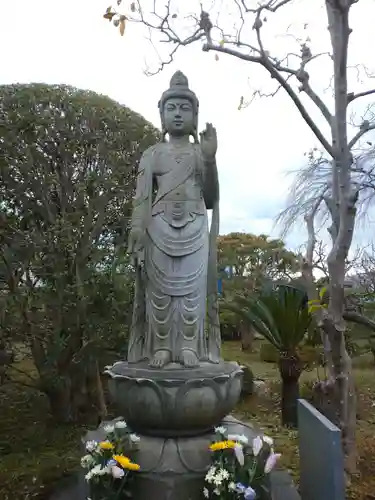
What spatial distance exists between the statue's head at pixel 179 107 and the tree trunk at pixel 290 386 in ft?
14.7

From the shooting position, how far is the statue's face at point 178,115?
4238 millimetres

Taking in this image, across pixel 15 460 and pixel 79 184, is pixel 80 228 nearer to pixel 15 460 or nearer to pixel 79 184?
pixel 79 184

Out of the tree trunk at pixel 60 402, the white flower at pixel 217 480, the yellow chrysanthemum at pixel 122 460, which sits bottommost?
the tree trunk at pixel 60 402

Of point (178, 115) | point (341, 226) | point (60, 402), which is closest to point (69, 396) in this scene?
point (60, 402)

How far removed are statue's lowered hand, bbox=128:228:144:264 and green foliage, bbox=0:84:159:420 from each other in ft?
7.69

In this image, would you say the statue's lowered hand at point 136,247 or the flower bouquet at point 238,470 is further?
the statue's lowered hand at point 136,247

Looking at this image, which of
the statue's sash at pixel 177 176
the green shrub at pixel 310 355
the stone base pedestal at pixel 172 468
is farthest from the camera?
the green shrub at pixel 310 355

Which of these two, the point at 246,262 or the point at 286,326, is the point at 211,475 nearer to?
the point at 286,326

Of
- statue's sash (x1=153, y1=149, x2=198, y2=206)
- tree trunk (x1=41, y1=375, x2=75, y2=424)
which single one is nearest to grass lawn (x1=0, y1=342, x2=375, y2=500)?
→ tree trunk (x1=41, y1=375, x2=75, y2=424)

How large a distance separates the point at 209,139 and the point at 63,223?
3180 mm

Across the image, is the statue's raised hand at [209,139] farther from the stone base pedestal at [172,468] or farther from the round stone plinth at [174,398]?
the stone base pedestal at [172,468]

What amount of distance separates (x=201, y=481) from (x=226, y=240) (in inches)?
766

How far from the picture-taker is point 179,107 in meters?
4.24

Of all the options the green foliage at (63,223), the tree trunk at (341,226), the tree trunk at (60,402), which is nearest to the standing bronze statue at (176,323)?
the tree trunk at (341,226)
